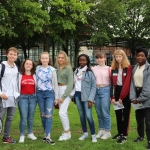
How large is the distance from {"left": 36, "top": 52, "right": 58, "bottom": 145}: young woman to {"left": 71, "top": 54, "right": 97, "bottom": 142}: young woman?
528 mm

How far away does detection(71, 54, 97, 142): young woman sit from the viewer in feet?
21.3

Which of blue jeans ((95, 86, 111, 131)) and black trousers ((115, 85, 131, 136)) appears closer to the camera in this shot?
black trousers ((115, 85, 131, 136))

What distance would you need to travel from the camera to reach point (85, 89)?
6527mm

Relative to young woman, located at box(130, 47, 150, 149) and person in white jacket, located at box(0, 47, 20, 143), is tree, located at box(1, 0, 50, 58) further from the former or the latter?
young woman, located at box(130, 47, 150, 149)

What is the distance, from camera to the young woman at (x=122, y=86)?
636 cm

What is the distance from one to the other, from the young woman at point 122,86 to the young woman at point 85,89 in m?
0.49

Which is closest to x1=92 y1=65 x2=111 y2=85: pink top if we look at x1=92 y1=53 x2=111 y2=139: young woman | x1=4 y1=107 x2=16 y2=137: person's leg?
x1=92 y1=53 x2=111 y2=139: young woman

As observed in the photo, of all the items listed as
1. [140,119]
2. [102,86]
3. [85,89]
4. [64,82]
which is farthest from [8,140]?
[140,119]

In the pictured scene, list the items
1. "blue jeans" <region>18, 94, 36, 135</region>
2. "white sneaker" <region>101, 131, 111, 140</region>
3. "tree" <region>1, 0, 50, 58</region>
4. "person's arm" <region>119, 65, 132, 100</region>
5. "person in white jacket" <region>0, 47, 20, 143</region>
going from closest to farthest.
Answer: "person in white jacket" <region>0, 47, 20, 143</region> < "person's arm" <region>119, 65, 132, 100</region> < "blue jeans" <region>18, 94, 36, 135</region> < "white sneaker" <region>101, 131, 111, 140</region> < "tree" <region>1, 0, 50, 58</region>

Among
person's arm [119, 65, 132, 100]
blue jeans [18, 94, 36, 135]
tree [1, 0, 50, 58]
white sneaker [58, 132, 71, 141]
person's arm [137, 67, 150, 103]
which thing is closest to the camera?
person's arm [137, 67, 150, 103]

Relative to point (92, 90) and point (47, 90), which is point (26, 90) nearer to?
point (47, 90)

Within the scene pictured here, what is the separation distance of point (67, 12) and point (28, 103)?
2114 centimetres

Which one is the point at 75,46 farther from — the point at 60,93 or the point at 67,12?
the point at 60,93

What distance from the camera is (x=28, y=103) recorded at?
6512mm
